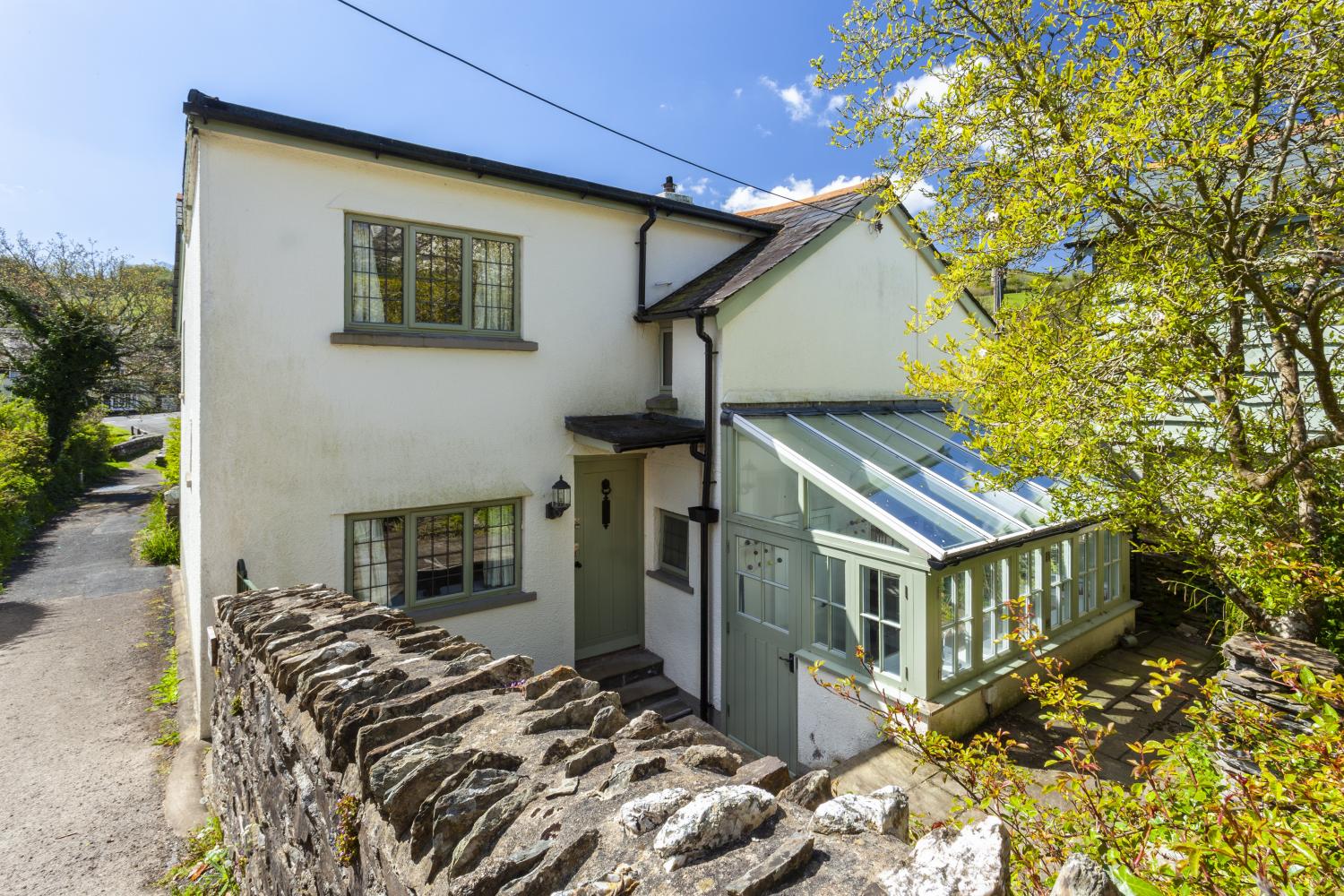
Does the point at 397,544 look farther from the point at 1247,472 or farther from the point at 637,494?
the point at 1247,472

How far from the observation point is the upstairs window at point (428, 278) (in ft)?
23.1

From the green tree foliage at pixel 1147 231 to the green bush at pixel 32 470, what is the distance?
18224 millimetres

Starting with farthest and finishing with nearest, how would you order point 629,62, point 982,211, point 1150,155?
point 629,62, point 982,211, point 1150,155

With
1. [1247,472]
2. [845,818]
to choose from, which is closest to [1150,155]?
[1247,472]

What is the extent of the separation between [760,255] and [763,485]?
3379 millimetres

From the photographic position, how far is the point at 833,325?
368 inches

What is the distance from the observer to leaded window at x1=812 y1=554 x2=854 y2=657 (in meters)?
6.76

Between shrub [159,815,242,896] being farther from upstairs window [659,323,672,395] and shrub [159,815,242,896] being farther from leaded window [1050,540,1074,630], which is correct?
leaded window [1050,540,1074,630]

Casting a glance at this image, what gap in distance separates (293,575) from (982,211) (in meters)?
7.10

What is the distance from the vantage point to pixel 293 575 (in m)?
6.77

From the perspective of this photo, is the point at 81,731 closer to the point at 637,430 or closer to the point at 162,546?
the point at 637,430

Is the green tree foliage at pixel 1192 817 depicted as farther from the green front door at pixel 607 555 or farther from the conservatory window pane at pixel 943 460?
the green front door at pixel 607 555

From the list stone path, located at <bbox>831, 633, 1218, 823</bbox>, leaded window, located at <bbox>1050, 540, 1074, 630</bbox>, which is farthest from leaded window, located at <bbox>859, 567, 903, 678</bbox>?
leaded window, located at <bbox>1050, 540, 1074, 630</bbox>

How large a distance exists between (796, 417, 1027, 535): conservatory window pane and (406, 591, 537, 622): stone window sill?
4218mm
